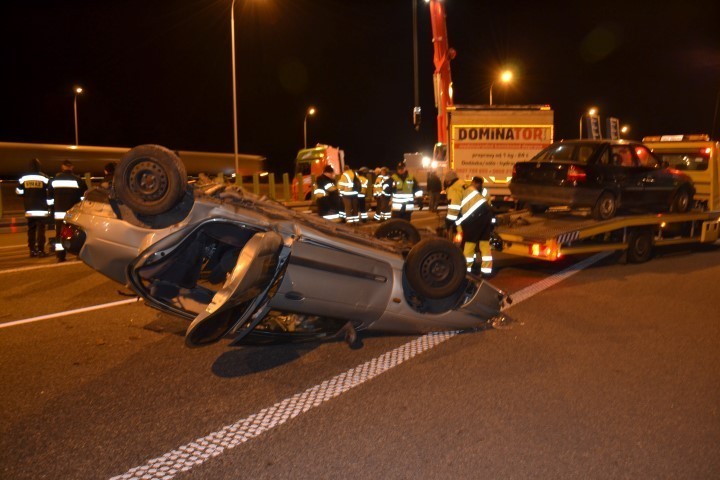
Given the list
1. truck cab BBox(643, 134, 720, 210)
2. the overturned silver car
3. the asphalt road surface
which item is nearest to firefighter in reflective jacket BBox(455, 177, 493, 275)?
the asphalt road surface

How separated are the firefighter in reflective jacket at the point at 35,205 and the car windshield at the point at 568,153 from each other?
27.3 feet

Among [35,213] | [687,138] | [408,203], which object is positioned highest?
[687,138]

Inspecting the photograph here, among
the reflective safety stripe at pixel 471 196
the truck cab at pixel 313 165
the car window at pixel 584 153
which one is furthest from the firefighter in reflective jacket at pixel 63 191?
the truck cab at pixel 313 165

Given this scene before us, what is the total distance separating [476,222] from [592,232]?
203 cm

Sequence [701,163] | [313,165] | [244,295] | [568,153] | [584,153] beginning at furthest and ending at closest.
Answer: [313,165] < [701,163] < [568,153] < [584,153] < [244,295]

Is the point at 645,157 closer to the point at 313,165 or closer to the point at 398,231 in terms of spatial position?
the point at 398,231

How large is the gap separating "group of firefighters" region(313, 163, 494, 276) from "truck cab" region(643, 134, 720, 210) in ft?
17.7

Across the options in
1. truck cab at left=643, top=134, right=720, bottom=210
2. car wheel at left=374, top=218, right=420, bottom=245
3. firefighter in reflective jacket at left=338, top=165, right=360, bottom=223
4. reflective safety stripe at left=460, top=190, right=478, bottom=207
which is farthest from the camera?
firefighter in reflective jacket at left=338, top=165, right=360, bottom=223

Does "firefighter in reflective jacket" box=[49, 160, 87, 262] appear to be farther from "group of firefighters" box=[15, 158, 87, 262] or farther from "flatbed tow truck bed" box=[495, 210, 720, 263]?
"flatbed tow truck bed" box=[495, 210, 720, 263]

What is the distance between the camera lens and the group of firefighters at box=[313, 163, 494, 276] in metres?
8.78

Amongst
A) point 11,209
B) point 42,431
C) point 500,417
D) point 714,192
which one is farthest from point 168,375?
point 11,209

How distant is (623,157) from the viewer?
10.4 m

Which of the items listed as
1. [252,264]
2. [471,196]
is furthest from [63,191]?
[252,264]

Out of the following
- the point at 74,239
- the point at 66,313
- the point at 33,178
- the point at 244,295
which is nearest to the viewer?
the point at 244,295
